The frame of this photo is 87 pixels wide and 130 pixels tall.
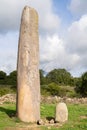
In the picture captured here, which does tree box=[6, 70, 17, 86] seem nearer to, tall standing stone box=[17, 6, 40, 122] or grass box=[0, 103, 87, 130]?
grass box=[0, 103, 87, 130]

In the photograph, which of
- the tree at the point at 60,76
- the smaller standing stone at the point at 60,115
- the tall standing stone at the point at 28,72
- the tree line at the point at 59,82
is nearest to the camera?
the smaller standing stone at the point at 60,115

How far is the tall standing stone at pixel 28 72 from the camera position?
1662 centimetres

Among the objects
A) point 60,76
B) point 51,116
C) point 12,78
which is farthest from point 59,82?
point 51,116

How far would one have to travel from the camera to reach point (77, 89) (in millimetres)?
47094

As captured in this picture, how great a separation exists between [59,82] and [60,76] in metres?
2.38

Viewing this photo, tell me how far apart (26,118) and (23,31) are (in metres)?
4.09

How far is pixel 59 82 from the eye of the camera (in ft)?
274

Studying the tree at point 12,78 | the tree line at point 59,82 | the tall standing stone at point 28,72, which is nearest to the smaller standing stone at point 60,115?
the tall standing stone at point 28,72

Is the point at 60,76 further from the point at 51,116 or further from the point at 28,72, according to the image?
the point at 28,72

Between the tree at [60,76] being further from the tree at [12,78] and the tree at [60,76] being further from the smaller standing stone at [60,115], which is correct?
the smaller standing stone at [60,115]

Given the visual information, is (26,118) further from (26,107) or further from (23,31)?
(23,31)

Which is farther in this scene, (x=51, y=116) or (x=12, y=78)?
(x=12, y=78)

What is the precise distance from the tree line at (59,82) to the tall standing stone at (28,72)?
25.9 m

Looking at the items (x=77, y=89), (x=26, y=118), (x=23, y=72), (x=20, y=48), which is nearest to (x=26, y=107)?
(x=26, y=118)
